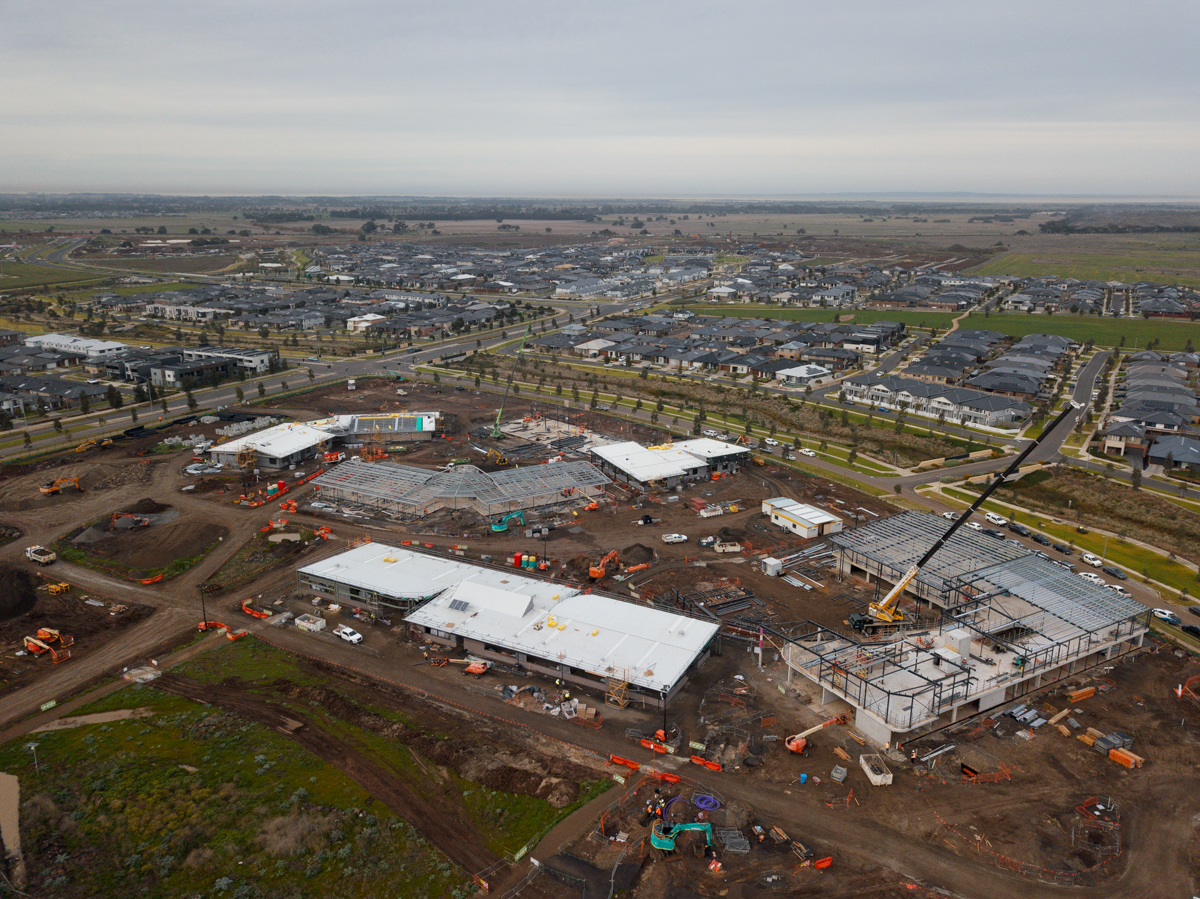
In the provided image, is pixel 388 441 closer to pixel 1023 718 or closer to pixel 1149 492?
pixel 1023 718

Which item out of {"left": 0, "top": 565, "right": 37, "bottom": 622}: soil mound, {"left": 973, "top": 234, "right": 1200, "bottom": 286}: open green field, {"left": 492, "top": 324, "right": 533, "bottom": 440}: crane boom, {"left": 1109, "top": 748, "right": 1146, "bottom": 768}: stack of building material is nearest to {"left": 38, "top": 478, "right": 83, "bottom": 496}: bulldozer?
{"left": 0, "top": 565, "right": 37, "bottom": 622}: soil mound

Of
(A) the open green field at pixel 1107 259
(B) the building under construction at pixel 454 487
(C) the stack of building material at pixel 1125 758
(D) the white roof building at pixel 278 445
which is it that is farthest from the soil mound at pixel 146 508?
(A) the open green field at pixel 1107 259

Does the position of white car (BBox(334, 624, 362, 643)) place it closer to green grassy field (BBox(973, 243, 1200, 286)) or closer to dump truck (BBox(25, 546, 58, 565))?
dump truck (BBox(25, 546, 58, 565))

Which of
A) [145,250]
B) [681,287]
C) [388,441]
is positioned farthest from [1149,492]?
[145,250]

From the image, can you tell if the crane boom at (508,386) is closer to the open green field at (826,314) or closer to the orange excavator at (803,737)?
the open green field at (826,314)

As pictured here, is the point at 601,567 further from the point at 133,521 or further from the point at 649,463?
the point at 133,521

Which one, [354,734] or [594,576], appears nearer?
[354,734]
